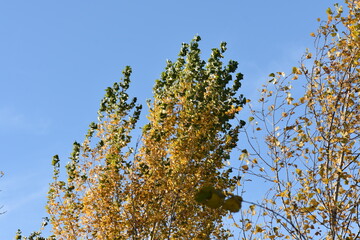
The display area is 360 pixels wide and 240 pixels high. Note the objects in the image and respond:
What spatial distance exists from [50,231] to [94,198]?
83.0 inches

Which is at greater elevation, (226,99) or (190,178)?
(226,99)

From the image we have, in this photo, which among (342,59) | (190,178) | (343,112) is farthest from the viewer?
(190,178)

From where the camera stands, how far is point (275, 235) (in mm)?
6363

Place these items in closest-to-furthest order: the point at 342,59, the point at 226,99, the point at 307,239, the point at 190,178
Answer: the point at 307,239
the point at 342,59
the point at 190,178
the point at 226,99

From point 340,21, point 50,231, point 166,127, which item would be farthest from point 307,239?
point 50,231

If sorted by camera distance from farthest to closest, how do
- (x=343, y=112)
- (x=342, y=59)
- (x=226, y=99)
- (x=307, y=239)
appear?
(x=226, y=99) < (x=342, y=59) < (x=343, y=112) < (x=307, y=239)

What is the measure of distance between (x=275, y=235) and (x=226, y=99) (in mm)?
6282

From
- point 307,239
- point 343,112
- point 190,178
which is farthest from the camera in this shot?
point 190,178

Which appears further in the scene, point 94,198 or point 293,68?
point 94,198

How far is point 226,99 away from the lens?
12.3 m

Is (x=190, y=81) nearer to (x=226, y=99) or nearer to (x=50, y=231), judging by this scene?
(x=226, y=99)

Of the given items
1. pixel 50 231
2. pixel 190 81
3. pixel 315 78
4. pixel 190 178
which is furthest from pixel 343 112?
pixel 50 231

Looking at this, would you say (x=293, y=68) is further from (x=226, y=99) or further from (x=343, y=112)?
(x=226, y=99)

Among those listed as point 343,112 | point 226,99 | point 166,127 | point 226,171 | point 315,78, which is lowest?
point 343,112
